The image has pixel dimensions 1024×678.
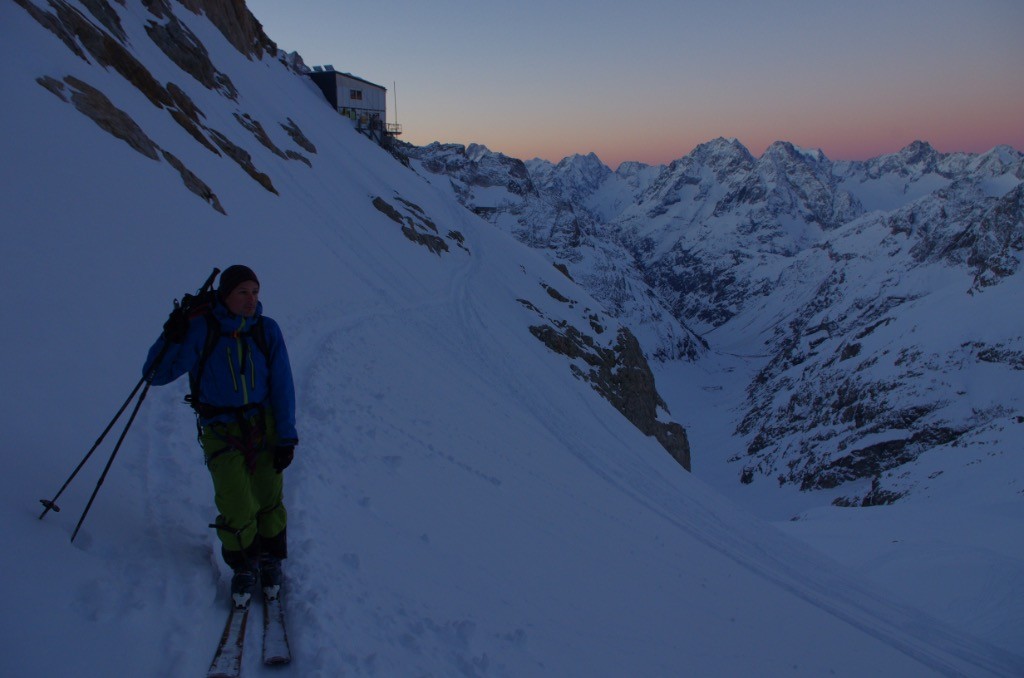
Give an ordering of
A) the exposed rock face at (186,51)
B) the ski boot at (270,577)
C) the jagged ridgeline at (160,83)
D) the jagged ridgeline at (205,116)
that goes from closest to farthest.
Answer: the ski boot at (270,577), the jagged ridgeline at (160,83), the jagged ridgeline at (205,116), the exposed rock face at (186,51)

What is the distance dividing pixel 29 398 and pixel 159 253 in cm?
623

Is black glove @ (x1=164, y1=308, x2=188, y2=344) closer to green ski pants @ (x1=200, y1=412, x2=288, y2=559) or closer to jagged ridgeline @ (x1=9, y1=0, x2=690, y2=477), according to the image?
green ski pants @ (x1=200, y1=412, x2=288, y2=559)

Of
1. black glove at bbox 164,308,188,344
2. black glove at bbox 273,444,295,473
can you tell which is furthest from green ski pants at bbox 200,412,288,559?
black glove at bbox 164,308,188,344

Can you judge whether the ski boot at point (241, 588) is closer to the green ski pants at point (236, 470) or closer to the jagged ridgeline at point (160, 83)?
the green ski pants at point (236, 470)

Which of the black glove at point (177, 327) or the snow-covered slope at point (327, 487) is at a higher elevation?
the black glove at point (177, 327)

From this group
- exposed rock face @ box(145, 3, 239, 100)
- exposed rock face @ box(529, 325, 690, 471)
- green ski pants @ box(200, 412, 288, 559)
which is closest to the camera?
green ski pants @ box(200, 412, 288, 559)

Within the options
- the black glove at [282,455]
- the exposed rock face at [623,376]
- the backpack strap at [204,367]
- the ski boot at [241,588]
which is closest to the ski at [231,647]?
the ski boot at [241,588]

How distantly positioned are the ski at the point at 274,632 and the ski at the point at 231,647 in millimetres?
167

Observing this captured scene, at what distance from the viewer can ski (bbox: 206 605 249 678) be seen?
374 cm

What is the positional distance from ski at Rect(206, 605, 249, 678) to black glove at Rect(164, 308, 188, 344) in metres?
2.16

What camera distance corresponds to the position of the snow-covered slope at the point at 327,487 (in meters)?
4.32

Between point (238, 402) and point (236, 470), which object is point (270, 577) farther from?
point (238, 402)

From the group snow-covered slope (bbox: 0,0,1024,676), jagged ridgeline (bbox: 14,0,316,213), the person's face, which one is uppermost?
jagged ridgeline (bbox: 14,0,316,213)

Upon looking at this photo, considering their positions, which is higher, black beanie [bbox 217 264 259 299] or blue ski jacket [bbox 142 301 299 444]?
black beanie [bbox 217 264 259 299]
